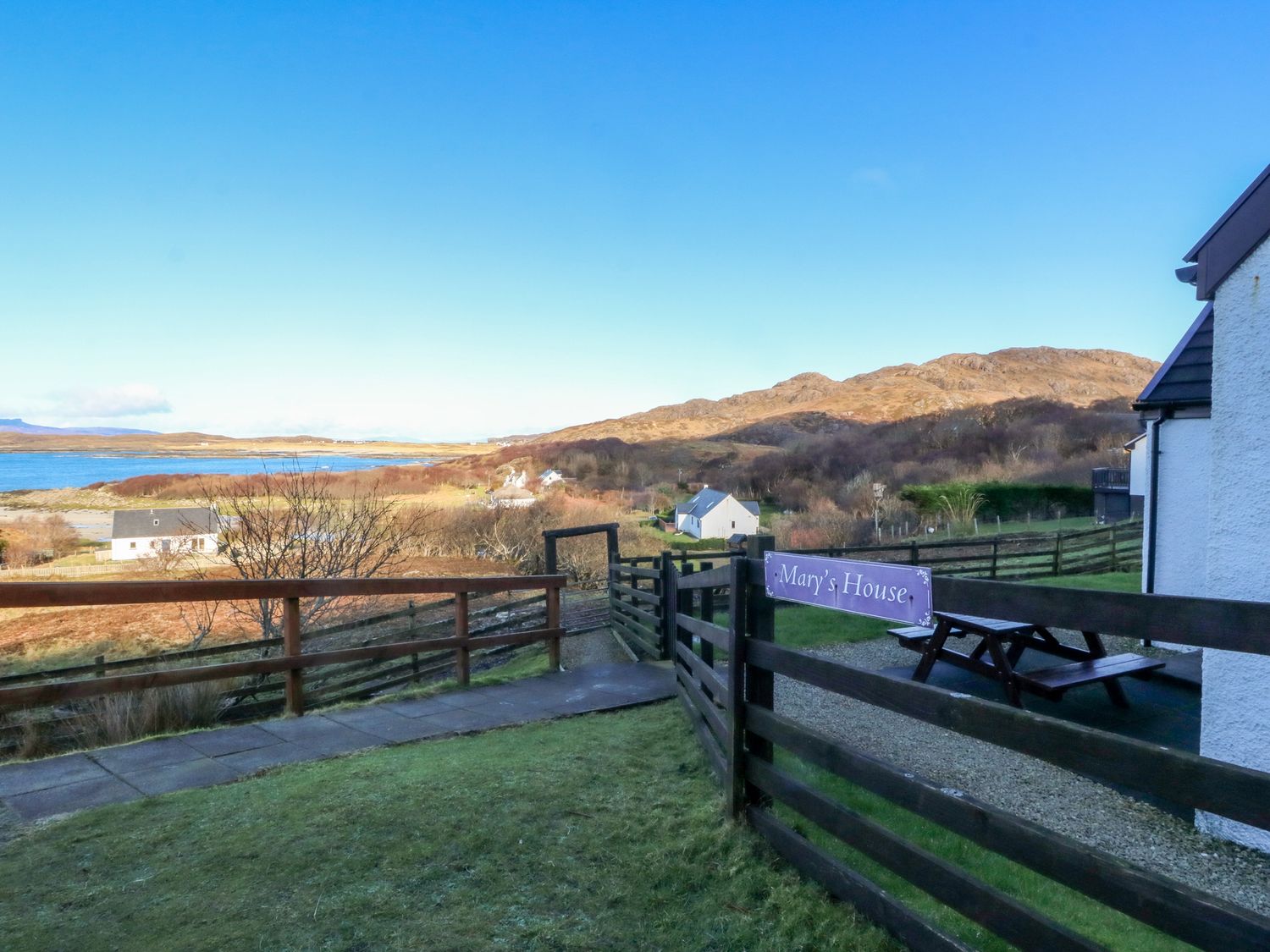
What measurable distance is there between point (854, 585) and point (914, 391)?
13513 centimetres

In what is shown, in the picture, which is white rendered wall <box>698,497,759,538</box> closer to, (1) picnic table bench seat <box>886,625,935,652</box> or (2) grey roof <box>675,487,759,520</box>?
(2) grey roof <box>675,487,759,520</box>

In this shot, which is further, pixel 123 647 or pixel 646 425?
pixel 646 425

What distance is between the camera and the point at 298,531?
1457 cm

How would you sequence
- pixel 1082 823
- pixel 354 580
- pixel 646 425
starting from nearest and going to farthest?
pixel 1082 823 → pixel 354 580 → pixel 646 425

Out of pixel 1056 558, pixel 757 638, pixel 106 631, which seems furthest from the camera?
pixel 106 631

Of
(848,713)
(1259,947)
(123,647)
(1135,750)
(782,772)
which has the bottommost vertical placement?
(123,647)

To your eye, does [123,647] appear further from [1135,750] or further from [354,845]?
[1135,750]

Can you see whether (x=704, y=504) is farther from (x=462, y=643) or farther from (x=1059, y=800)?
(x=1059, y=800)

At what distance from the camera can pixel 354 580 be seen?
5.80 m

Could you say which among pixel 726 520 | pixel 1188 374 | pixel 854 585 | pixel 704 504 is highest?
pixel 1188 374

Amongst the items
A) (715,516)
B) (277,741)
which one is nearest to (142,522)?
(715,516)

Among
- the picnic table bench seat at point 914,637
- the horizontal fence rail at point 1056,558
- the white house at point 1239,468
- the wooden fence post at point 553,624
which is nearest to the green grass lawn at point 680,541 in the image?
the horizontal fence rail at point 1056,558

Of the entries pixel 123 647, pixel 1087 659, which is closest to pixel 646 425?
pixel 123 647

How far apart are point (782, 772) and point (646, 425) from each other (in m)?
127
